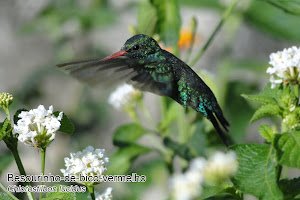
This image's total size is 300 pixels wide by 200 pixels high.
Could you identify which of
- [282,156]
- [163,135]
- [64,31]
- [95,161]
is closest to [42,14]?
[64,31]

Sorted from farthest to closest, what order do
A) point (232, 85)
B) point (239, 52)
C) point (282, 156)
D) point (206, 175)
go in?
point (239, 52), point (232, 85), point (282, 156), point (206, 175)

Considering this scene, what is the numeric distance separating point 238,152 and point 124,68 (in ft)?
1.35

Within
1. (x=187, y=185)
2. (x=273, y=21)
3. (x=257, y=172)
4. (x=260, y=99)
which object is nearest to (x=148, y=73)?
(x=260, y=99)

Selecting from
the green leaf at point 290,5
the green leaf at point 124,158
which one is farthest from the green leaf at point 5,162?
the green leaf at point 290,5

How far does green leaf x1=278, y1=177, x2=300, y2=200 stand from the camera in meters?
1.07

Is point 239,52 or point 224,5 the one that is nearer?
point 224,5

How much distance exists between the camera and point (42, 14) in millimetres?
2746

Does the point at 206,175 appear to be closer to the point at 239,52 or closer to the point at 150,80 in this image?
the point at 150,80

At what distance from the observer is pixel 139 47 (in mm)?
1368

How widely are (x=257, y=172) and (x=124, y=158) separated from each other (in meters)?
0.74

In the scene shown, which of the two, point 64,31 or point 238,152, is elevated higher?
point 64,31

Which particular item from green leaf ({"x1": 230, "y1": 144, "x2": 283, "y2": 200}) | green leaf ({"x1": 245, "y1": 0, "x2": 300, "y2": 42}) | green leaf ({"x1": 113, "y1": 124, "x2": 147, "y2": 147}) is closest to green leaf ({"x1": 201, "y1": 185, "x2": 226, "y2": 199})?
green leaf ({"x1": 230, "y1": 144, "x2": 283, "y2": 200})

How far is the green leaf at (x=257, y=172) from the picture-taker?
1018 millimetres

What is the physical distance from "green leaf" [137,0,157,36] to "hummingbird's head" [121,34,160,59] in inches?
13.1
